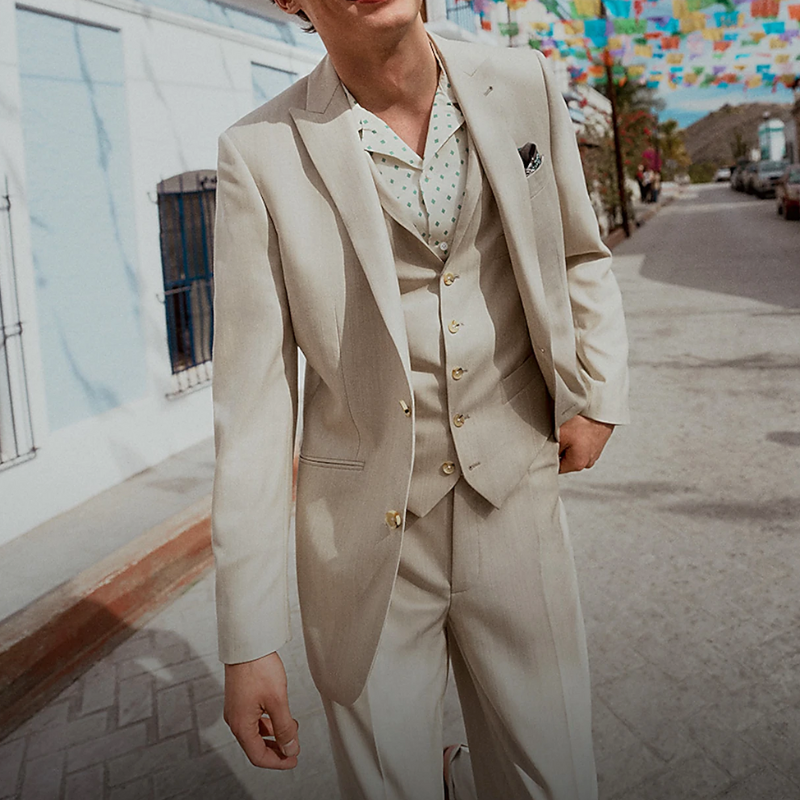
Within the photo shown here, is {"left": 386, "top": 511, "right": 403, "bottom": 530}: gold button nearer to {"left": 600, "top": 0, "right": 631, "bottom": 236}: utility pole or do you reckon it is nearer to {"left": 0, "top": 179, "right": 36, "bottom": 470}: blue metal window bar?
{"left": 0, "top": 179, "right": 36, "bottom": 470}: blue metal window bar

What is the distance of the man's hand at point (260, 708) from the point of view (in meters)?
1.52

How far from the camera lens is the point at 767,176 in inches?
1528

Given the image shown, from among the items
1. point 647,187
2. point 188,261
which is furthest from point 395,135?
point 647,187

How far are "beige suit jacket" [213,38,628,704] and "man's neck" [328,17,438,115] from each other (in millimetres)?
36

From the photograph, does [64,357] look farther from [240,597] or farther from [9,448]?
[240,597]

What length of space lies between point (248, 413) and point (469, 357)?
397 mm

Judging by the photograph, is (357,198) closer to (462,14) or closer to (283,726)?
(283,726)

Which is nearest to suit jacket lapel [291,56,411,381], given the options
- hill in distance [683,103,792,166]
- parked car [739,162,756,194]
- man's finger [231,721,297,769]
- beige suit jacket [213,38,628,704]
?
beige suit jacket [213,38,628,704]

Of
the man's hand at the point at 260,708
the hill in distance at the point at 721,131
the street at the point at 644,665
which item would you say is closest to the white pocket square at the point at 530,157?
the man's hand at the point at 260,708

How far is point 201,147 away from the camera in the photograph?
7.18m

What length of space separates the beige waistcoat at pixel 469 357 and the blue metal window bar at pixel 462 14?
14.8m

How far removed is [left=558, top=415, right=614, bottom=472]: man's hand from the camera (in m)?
1.71

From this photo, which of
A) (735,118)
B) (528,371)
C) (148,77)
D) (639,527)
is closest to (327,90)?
(528,371)

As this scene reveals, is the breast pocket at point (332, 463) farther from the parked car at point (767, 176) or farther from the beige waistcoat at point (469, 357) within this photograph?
the parked car at point (767, 176)
